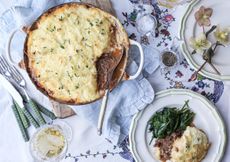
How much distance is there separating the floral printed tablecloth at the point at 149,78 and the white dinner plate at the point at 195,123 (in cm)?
3

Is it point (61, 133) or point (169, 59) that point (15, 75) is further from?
point (169, 59)

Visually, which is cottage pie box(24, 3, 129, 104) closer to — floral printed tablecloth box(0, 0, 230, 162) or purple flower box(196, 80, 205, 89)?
floral printed tablecloth box(0, 0, 230, 162)

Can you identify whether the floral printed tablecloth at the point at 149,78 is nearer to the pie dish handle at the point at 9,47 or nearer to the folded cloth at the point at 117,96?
the folded cloth at the point at 117,96

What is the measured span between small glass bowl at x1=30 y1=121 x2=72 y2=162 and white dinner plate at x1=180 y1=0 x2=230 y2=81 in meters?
0.37

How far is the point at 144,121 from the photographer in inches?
59.6

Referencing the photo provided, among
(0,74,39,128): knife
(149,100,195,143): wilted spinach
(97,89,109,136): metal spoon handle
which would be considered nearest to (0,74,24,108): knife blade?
(0,74,39,128): knife

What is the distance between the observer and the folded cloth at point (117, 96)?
1.51m

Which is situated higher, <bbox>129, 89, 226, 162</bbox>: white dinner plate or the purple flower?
the purple flower

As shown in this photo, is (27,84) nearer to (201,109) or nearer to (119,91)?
A: (119,91)

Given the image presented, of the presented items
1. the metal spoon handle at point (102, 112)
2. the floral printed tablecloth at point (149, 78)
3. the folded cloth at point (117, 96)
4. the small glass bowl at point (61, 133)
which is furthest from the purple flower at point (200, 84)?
the small glass bowl at point (61, 133)

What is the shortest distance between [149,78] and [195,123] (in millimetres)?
166

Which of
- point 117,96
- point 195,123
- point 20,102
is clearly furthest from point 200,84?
point 20,102

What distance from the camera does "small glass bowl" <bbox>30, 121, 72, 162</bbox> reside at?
1.53 m

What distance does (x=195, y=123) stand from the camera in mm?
1514
